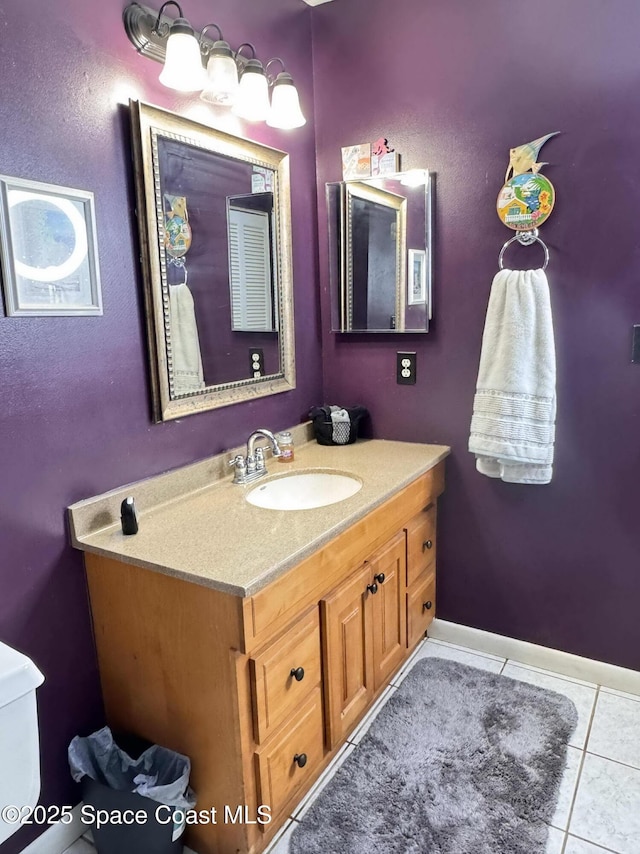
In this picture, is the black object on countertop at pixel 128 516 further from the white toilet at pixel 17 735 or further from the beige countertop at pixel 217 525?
the white toilet at pixel 17 735

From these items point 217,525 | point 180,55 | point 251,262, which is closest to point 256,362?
point 251,262

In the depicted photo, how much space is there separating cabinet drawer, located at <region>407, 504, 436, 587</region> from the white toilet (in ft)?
4.17

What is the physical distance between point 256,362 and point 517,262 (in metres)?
0.94

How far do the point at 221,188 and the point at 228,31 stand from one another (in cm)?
48

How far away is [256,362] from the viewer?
6.79ft

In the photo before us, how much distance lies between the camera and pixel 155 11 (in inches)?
62.8

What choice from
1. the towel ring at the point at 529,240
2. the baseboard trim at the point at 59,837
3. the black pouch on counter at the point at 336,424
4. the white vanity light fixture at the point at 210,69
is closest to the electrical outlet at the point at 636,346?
the towel ring at the point at 529,240

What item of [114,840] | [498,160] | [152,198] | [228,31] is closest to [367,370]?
[498,160]

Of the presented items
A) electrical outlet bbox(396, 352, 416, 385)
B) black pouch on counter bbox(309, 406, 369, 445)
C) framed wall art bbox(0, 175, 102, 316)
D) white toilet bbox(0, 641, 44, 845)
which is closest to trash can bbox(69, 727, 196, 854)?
white toilet bbox(0, 641, 44, 845)

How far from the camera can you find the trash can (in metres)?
1.34

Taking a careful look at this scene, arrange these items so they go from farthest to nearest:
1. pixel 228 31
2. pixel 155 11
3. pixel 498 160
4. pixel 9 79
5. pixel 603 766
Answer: pixel 498 160
pixel 228 31
pixel 603 766
pixel 155 11
pixel 9 79

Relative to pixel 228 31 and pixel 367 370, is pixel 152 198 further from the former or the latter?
pixel 367 370

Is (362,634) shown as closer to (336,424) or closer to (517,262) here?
(336,424)

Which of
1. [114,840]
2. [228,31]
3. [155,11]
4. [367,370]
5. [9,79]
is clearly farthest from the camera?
[367,370]
